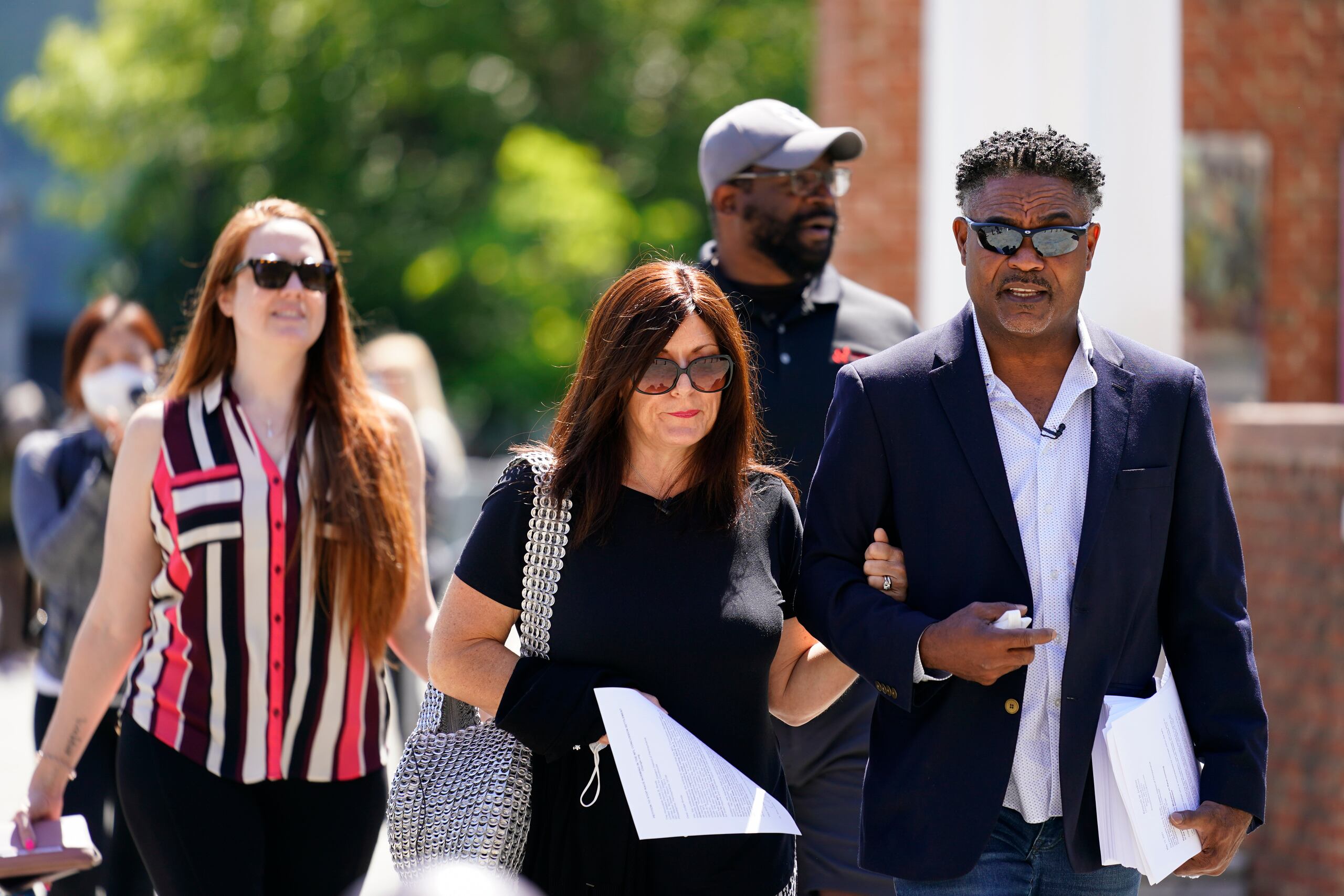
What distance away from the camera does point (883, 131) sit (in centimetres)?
959

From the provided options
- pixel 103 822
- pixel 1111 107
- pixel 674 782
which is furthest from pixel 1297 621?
pixel 103 822

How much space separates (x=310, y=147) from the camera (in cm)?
2295

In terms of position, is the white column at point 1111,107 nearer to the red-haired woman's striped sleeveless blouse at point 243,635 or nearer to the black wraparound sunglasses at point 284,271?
the black wraparound sunglasses at point 284,271

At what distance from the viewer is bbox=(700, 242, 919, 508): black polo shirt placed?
14.0 ft

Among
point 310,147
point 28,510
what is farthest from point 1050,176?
point 310,147

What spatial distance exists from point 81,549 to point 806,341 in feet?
8.47

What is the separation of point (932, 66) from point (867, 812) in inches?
208

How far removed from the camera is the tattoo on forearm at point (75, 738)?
4.02 m

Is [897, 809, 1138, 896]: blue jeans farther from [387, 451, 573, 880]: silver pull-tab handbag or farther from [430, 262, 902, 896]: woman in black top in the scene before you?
[387, 451, 573, 880]: silver pull-tab handbag

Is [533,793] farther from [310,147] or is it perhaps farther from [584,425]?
[310,147]

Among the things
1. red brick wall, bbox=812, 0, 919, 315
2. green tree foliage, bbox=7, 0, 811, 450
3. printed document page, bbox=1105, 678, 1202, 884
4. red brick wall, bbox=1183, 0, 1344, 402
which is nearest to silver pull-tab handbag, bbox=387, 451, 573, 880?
printed document page, bbox=1105, 678, 1202, 884

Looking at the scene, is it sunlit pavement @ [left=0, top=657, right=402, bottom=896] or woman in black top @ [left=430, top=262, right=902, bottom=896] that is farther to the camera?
sunlit pavement @ [left=0, top=657, right=402, bottom=896]

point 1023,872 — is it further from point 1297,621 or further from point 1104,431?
point 1297,621

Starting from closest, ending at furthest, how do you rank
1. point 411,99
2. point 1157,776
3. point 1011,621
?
1. point 1011,621
2. point 1157,776
3. point 411,99
